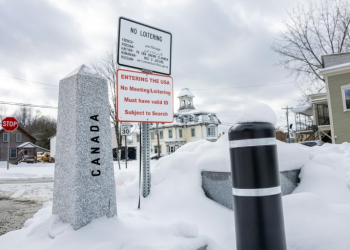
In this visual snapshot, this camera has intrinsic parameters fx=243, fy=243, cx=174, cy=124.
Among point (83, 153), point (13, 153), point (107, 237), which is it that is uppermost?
point (83, 153)

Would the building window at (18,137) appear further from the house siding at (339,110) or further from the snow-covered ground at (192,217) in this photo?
the snow-covered ground at (192,217)

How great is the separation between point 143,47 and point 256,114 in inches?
114

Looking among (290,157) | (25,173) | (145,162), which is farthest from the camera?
(25,173)

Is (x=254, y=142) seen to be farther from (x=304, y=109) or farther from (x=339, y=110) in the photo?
(x=304, y=109)

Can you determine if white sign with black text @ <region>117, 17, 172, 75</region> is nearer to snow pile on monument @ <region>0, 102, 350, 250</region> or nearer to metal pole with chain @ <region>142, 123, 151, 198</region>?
metal pole with chain @ <region>142, 123, 151, 198</region>

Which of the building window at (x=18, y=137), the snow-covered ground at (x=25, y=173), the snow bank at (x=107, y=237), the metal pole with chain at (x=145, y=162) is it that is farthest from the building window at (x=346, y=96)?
the building window at (x=18, y=137)

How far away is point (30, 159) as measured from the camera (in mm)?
35438

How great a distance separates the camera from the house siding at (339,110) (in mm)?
16156

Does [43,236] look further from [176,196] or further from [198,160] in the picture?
[198,160]

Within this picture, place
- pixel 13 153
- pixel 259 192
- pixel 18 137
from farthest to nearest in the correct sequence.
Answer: pixel 18 137
pixel 13 153
pixel 259 192

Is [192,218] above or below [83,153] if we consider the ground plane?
below

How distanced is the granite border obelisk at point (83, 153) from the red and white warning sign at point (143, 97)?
831mm

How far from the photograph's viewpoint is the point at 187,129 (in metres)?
49.8

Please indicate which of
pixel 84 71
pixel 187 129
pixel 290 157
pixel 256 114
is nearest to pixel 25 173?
pixel 84 71
